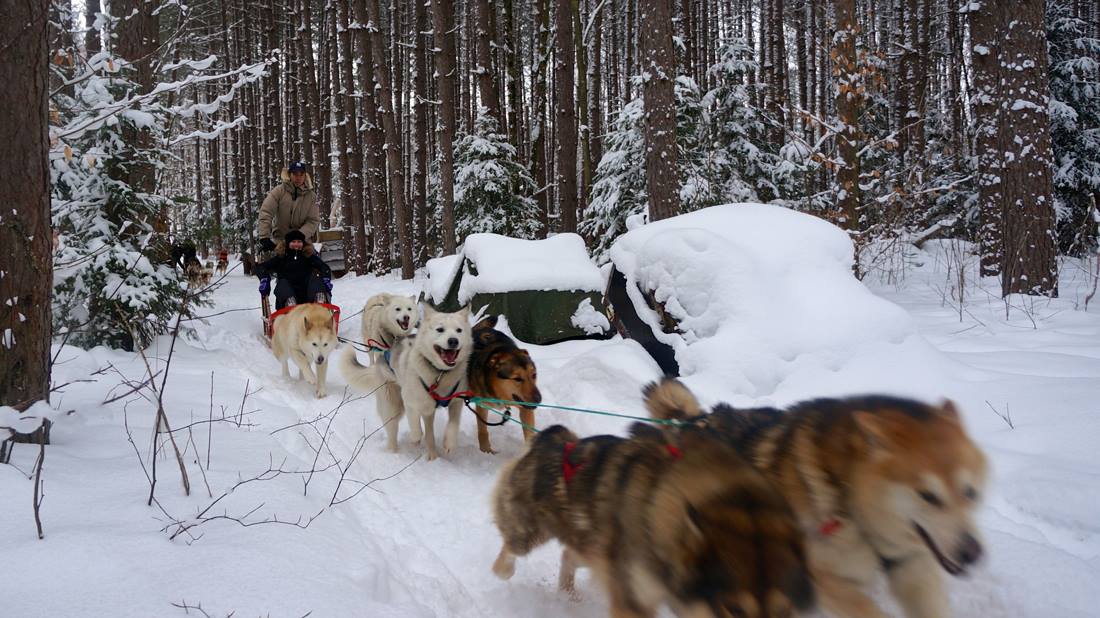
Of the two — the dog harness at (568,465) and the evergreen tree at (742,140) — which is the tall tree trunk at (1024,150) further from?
the dog harness at (568,465)

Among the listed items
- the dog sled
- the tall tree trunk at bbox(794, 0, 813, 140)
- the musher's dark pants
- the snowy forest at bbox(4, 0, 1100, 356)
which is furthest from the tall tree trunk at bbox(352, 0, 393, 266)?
the tall tree trunk at bbox(794, 0, 813, 140)

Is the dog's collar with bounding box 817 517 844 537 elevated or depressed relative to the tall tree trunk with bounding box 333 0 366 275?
depressed

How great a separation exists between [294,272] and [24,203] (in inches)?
210

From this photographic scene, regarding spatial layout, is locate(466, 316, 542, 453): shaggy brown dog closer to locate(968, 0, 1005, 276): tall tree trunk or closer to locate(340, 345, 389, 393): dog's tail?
locate(340, 345, 389, 393): dog's tail

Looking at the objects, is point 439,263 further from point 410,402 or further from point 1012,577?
point 1012,577

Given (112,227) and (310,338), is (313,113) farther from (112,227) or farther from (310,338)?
(310,338)

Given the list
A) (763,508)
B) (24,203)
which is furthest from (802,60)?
(763,508)

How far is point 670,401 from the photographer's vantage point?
9.37 feet

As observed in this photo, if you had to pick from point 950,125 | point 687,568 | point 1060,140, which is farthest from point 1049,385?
point 950,125

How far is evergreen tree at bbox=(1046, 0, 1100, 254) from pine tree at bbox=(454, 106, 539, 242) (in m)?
11.5

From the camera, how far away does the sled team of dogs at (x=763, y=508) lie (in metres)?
1.60

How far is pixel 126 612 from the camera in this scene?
1.81 m

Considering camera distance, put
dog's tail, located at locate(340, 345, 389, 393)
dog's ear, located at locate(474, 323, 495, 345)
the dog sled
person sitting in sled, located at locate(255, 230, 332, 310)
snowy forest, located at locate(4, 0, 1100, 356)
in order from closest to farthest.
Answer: dog's ear, located at locate(474, 323, 495, 345) < dog's tail, located at locate(340, 345, 389, 393) < snowy forest, located at locate(4, 0, 1100, 356) < the dog sled < person sitting in sled, located at locate(255, 230, 332, 310)

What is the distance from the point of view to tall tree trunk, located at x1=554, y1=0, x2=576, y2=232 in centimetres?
1363
